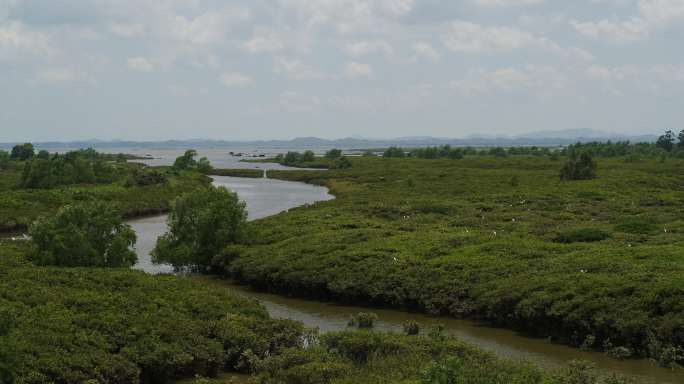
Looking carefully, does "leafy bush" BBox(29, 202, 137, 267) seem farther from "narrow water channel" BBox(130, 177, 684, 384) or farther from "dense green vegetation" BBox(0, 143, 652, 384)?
"narrow water channel" BBox(130, 177, 684, 384)

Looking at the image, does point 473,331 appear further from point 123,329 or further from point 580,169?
point 580,169

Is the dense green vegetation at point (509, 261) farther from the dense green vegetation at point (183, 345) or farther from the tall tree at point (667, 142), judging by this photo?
the tall tree at point (667, 142)

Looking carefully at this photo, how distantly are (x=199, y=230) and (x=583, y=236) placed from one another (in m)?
23.2

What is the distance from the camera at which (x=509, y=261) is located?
34969mm

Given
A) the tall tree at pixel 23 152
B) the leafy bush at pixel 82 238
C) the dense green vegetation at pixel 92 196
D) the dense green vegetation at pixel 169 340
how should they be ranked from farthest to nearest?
1. the tall tree at pixel 23 152
2. the dense green vegetation at pixel 92 196
3. the leafy bush at pixel 82 238
4. the dense green vegetation at pixel 169 340

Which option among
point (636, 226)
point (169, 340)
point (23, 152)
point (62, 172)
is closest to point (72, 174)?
point (62, 172)

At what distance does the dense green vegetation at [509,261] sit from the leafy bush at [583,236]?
0.36 feet

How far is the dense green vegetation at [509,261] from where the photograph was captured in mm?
27016

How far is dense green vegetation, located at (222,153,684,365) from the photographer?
27.0 metres

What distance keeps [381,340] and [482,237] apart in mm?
18851

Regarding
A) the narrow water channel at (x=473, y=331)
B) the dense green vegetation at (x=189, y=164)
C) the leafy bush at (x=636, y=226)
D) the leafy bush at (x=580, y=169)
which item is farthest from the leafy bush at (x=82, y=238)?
the dense green vegetation at (x=189, y=164)

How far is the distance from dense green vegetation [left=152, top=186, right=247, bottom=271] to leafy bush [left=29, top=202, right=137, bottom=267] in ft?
15.9

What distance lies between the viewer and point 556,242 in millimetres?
41156

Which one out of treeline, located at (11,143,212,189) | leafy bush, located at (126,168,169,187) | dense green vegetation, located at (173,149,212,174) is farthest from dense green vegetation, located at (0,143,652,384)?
dense green vegetation, located at (173,149,212,174)
